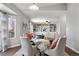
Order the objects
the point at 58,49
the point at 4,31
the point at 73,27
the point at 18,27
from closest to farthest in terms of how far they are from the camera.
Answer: the point at 58,49 < the point at 18,27 < the point at 73,27 < the point at 4,31

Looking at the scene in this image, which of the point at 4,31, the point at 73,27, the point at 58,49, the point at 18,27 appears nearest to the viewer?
the point at 58,49

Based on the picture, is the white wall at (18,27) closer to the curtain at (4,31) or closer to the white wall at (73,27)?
the curtain at (4,31)

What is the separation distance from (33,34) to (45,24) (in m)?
0.63

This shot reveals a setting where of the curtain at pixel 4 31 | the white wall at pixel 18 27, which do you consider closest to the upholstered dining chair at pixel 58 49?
the white wall at pixel 18 27

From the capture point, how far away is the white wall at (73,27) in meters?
4.32

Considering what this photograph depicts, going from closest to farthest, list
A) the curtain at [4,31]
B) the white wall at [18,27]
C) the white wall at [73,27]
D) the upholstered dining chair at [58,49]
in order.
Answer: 1. the upholstered dining chair at [58,49]
2. the white wall at [18,27]
3. the white wall at [73,27]
4. the curtain at [4,31]

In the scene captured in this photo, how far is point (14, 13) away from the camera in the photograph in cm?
Answer: 426

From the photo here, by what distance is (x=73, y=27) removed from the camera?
467 cm

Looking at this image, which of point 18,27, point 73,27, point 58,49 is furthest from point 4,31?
point 73,27

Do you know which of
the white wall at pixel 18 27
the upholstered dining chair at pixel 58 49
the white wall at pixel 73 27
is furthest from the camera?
the white wall at pixel 73 27

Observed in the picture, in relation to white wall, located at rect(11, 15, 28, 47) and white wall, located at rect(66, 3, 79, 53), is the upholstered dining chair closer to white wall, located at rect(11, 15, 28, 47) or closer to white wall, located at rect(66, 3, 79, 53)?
white wall, located at rect(66, 3, 79, 53)

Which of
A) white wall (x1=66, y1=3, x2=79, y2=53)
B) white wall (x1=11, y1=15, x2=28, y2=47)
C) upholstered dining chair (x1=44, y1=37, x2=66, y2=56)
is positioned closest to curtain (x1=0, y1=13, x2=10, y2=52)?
white wall (x1=11, y1=15, x2=28, y2=47)

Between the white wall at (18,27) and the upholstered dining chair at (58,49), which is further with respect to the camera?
the white wall at (18,27)

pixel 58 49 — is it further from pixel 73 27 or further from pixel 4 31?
pixel 4 31
